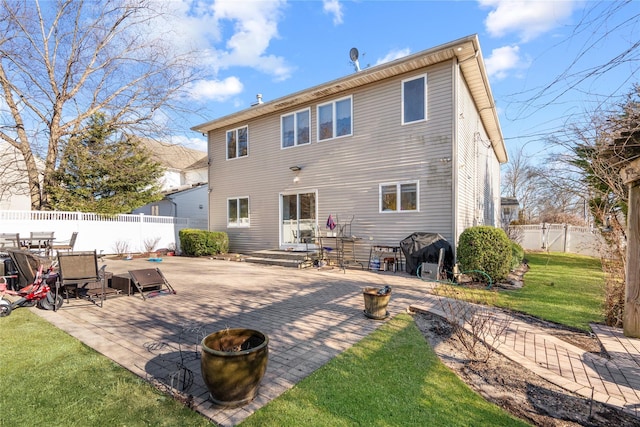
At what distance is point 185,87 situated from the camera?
1480cm

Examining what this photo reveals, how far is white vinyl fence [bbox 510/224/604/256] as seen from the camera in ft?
56.4

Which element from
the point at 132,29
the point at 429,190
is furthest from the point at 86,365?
the point at 132,29

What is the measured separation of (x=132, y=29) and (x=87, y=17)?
1722 mm

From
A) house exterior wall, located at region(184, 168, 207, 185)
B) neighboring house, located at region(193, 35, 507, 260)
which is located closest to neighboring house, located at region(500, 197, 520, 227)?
neighboring house, located at region(193, 35, 507, 260)

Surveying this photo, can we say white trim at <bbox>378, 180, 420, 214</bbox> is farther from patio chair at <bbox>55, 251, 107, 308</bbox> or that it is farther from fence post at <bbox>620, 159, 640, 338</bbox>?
patio chair at <bbox>55, 251, 107, 308</bbox>

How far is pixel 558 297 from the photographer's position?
6582 millimetres

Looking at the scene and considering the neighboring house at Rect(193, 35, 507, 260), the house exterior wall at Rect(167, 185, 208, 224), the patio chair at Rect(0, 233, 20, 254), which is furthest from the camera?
the house exterior wall at Rect(167, 185, 208, 224)

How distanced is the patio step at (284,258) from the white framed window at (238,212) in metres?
2.16

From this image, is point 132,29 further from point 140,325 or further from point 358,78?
point 140,325

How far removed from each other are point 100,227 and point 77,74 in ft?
23.0

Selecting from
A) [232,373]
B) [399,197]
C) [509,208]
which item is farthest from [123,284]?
[509,208]

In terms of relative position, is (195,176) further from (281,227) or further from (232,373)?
(232,373)

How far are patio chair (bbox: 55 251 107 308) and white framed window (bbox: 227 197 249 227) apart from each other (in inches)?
308

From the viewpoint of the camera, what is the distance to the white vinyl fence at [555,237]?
17203 mm
